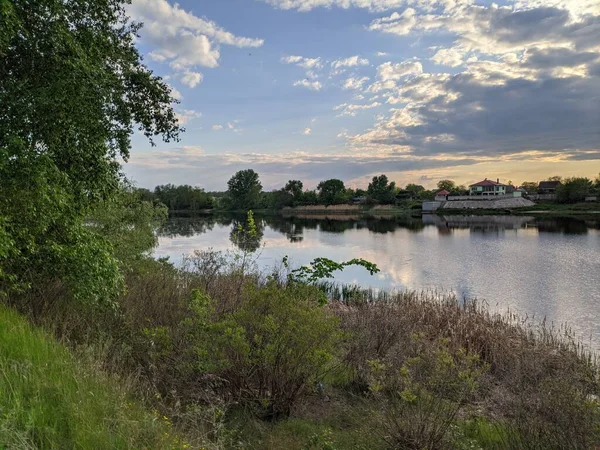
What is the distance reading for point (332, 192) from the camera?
445 feet

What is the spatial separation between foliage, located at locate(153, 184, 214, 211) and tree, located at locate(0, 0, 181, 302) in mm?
116586

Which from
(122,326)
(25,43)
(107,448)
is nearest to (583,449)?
(107,448)

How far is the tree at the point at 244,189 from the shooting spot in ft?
439

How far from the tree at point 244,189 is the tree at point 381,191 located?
121 ft

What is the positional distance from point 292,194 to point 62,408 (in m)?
131

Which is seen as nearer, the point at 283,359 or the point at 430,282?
the point at 283,359

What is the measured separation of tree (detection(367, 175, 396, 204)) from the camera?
121 m

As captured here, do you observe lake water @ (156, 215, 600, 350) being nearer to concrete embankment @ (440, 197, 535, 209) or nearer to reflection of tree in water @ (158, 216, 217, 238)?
reflection of tree in water @ (158, 216, 217, 238)

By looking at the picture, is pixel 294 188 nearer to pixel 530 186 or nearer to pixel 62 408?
pixel 530 186

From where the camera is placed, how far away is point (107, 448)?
298cm

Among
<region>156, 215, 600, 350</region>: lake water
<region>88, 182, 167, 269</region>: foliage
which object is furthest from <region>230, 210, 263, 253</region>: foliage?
<region>88, 182, 167, 269</region>: foliage

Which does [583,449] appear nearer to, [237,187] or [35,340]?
Result: [35,340]

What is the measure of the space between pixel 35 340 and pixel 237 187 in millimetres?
135550

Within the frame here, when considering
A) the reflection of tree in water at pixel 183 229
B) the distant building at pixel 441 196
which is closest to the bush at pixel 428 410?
the reflection of tree in water at pixel 183 229
